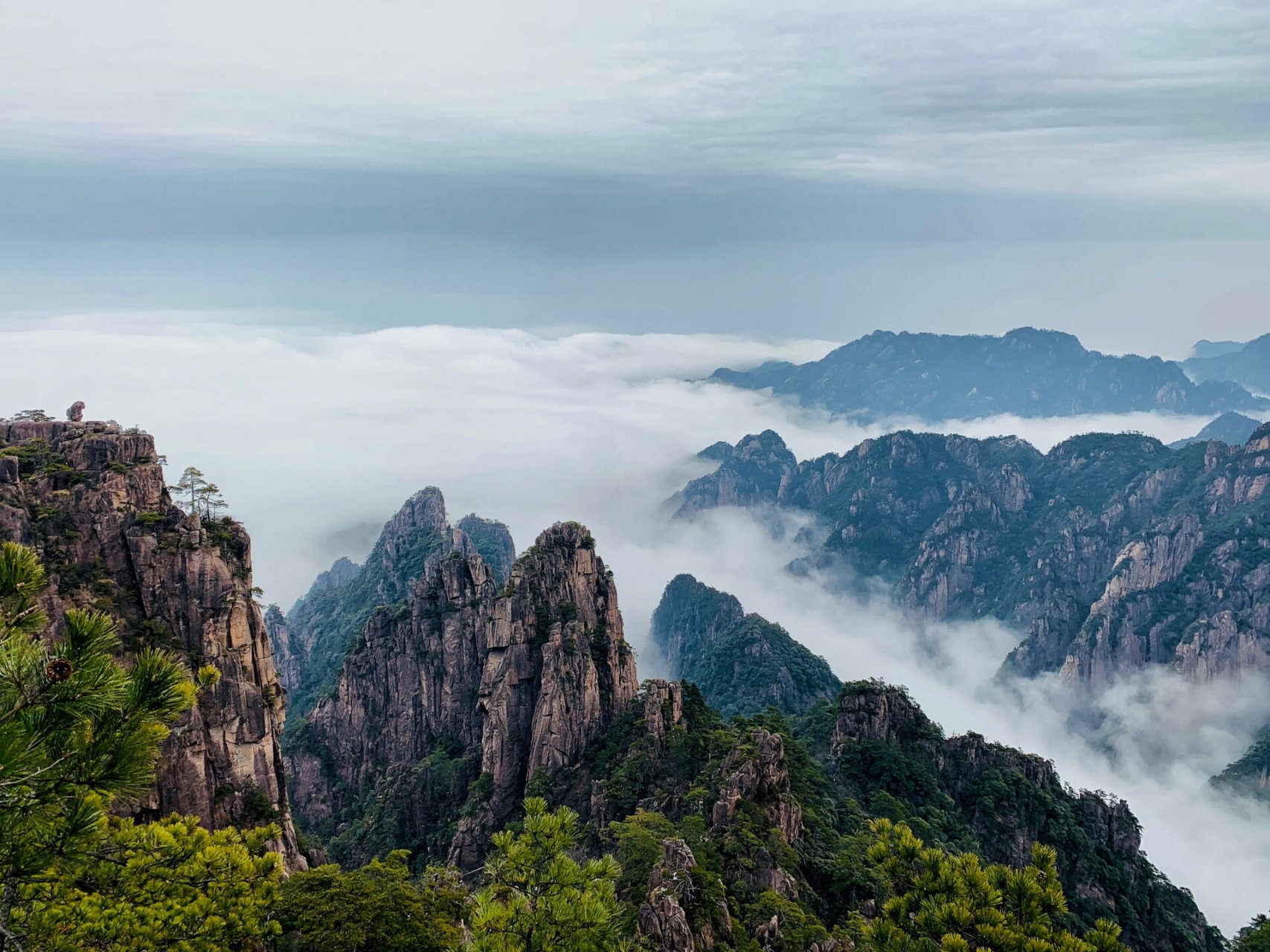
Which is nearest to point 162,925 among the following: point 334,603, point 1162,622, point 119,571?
point 119,571

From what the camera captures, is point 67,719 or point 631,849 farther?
point 631,849

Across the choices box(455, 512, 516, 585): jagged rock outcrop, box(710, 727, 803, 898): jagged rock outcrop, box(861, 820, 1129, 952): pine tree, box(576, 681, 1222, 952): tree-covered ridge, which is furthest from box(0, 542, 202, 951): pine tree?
box(455, 512, 516, 585): jagged rock outcrop

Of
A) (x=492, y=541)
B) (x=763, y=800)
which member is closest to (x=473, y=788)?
(x=763, y=800)

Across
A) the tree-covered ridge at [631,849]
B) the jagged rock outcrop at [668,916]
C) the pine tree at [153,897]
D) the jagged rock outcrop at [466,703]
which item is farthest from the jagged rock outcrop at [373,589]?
the pine tree at [153,897]

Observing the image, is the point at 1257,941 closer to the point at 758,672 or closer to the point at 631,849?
the point at 631,849

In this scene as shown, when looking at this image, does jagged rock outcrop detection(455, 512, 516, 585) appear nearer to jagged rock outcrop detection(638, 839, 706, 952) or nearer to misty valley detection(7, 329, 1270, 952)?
misty valley detection(7, 329, 1270, 952)

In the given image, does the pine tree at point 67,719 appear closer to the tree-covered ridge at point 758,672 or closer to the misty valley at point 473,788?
the misty valley at point 473,788

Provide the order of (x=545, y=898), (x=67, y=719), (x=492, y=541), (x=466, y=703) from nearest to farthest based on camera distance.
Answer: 1. (x=67, y=719)
2. (x=545, y=898)
3. (x=466, y=703)
4. (x=492, y=541)
